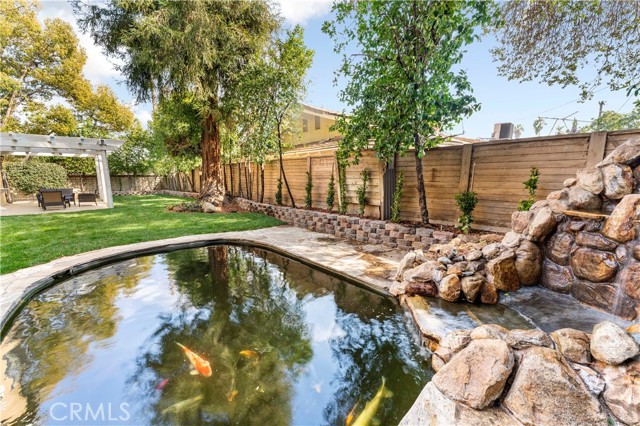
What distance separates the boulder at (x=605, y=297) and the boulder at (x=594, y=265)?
3.4 inches

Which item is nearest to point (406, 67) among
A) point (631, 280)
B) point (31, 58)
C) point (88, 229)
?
point (631, 280)

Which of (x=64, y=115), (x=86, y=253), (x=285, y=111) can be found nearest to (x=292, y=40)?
(x=285, y=111)

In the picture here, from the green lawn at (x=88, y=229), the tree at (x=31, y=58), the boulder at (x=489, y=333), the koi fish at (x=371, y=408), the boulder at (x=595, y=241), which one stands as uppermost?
the tree at (x=31, y=58)

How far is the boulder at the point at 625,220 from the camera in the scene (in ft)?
9.52

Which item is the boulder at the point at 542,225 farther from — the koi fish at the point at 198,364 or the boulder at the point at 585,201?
the koi fish at the point at 198,364

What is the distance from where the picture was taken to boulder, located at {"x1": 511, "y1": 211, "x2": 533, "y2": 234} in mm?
3861

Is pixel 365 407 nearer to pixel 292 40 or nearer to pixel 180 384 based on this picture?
pixel 180 384

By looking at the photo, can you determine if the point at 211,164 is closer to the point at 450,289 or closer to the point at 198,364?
the point at 198,364

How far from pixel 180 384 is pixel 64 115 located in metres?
22.9

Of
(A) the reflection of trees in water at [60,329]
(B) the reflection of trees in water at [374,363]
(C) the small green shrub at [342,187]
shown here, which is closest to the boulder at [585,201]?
(B) the reflection of trees in water at [374,363]

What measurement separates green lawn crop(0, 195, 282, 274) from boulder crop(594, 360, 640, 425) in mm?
7645

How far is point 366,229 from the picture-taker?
6.69 meters

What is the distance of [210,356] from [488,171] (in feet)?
17.6

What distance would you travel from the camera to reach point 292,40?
844cm
